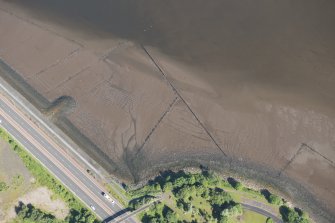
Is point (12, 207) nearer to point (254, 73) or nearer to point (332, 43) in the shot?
point (254, 73)

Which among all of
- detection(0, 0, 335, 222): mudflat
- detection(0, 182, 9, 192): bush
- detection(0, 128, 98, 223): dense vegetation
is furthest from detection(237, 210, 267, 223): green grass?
detection(0, 182, 9, 192): bush

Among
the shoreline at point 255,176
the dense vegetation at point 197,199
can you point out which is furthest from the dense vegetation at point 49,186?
the dense vegetation at point 197,199

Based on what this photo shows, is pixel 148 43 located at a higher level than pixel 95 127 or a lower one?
higher

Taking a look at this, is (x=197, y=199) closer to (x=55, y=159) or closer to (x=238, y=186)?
(x=238, y=186)

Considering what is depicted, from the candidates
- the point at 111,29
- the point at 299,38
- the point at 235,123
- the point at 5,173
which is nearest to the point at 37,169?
the point at 5,173

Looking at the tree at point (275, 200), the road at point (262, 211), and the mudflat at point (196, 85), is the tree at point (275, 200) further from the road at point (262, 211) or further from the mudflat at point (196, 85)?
the mudflat at point (196, 85)

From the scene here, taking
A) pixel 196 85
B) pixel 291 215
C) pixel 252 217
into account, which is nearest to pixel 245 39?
pixel 196 85
